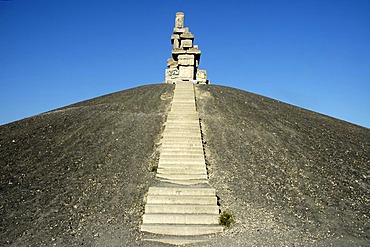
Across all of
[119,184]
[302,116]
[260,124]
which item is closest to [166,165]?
[119,184]

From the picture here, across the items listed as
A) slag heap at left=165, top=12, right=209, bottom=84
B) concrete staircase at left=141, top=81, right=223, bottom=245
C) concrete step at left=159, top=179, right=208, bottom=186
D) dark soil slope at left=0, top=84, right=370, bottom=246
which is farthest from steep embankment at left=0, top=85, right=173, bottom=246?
slag heap at left=165, top=12, right=209, bottom=84

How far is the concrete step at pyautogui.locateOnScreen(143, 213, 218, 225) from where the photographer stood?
34.5ft

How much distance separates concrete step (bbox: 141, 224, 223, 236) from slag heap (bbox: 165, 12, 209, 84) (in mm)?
19808

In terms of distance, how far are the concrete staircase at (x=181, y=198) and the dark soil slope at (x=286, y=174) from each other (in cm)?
63

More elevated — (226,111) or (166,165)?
(226,111)

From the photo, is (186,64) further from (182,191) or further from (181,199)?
(181,199)

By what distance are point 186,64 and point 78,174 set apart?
711 inches

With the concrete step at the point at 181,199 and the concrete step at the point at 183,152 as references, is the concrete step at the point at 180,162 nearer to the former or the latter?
the concrete step at the point at 183,152

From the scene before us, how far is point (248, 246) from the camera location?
30.0 ft

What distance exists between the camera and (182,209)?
A: 1100 cm

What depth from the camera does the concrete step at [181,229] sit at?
1007 centimetres

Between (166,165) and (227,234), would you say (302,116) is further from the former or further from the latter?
(227,234)

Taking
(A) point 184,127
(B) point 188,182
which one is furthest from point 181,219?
(A) point 184,127

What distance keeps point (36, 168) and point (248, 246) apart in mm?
9894
